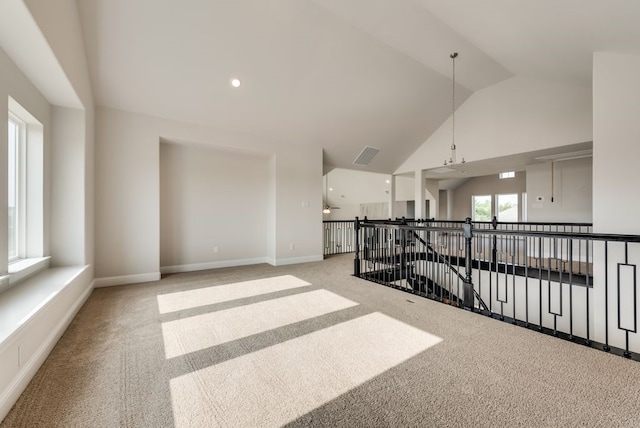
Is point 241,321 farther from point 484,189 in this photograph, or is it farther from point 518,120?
point 484,189

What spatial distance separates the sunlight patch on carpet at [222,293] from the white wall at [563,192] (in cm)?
687

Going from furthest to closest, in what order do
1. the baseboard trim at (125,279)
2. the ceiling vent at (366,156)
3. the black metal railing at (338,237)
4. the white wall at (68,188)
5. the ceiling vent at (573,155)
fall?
1. the black metal railing at (338,237)
2. the ceiling vent at (366,156)
3. the ceiling vent at (573,155)
4. the baseboard trim at (125,279)
5. the white wall at (68,188)

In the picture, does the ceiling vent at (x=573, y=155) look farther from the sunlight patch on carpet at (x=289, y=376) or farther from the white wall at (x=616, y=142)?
the sunlight patch on carpet at (x=289, y=376)

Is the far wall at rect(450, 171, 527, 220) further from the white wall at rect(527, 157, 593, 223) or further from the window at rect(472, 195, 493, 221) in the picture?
the white wall at rect(527, 157, 593, 223)

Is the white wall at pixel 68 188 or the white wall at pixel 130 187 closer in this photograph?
the white wall at pixel 68 188

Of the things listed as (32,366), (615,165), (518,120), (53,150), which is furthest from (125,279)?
(518,120)

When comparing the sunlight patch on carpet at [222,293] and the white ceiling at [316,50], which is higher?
the white ceiling at [316,50]

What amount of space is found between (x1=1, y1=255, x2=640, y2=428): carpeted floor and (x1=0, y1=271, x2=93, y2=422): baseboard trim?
4 centimetres

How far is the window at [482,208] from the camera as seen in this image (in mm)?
12586

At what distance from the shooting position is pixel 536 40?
3252 millimetres

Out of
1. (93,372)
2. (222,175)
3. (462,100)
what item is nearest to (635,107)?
(462,100)

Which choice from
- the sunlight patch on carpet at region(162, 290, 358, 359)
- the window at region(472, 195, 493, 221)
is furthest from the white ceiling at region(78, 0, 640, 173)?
the window at region(472, 195, 493, 221)

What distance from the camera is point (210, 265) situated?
558cm

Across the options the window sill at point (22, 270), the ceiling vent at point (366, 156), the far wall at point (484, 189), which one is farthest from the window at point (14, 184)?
the far wall at point (484, 189)
